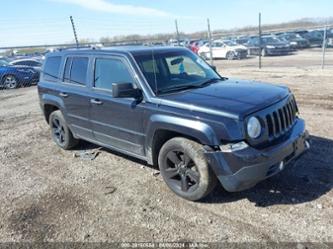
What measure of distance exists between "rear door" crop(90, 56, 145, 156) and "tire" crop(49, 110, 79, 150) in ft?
3.63

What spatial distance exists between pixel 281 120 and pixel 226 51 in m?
26.0

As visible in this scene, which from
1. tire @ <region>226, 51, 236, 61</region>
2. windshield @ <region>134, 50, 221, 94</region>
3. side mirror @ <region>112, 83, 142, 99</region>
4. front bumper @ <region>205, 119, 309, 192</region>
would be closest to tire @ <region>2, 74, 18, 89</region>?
windshield @ <region>134, 50, 221, 94</region>

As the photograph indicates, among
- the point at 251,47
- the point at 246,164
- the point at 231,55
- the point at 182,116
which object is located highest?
the point at 182,116

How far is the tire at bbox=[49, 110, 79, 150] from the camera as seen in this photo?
6449 mm

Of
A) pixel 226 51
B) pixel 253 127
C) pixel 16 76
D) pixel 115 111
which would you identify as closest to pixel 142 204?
pixel 115 111

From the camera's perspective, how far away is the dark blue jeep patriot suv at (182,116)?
375 centimetres

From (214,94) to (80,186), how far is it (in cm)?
241

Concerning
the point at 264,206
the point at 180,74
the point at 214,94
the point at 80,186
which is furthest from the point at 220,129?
the point at 80,186

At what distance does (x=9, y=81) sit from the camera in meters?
17.0

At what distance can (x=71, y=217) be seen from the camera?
4.19m

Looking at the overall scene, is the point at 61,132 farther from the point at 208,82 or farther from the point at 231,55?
the point at 231,55

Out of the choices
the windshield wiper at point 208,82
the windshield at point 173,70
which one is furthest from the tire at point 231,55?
the windshield wiper at point 208,82

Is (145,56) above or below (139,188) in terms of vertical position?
above

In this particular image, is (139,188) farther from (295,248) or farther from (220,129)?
(295,248)
